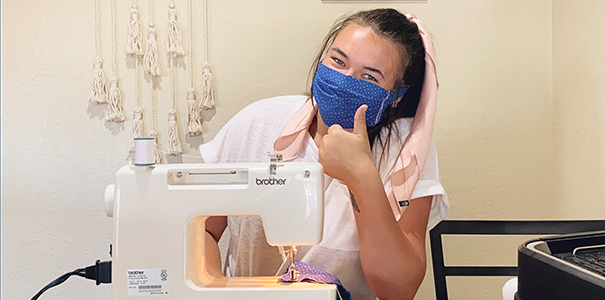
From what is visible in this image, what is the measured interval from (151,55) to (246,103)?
0.33m

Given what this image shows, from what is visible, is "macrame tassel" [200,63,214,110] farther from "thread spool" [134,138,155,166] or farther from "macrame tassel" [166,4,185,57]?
"thread spool" [134,138,155,166]

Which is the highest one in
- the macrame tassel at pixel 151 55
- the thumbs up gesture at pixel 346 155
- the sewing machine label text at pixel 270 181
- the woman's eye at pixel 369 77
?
the macrame tassel at pixel 151 55

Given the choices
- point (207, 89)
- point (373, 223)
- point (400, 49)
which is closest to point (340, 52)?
point (400, 49)

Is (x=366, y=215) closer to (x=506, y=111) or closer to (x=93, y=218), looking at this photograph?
(x=506, y=111)

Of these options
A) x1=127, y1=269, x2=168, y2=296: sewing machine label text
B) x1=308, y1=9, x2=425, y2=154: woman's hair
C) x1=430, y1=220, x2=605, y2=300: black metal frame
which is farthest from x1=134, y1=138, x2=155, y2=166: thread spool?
x1=430, y1=220, x2=605, y2=300: black metal frame

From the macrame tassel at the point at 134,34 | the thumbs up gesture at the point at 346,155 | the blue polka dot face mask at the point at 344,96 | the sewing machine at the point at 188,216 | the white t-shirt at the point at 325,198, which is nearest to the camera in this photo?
the sewing machine at the point at 188,216

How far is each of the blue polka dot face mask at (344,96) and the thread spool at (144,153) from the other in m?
0.44

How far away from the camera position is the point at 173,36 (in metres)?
1.63

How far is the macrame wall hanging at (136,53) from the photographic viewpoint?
5.32 feet

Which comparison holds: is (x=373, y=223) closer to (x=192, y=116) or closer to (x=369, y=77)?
(x=369, y=77)

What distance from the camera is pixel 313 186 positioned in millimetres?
857

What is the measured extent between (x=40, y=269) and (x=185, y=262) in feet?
3.64

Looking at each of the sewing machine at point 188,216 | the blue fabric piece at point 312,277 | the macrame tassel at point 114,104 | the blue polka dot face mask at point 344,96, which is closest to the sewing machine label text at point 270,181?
the sewing machine at point 188,216

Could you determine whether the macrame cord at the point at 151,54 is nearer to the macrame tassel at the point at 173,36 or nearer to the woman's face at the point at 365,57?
the macrame tassel at the point at 173,36
